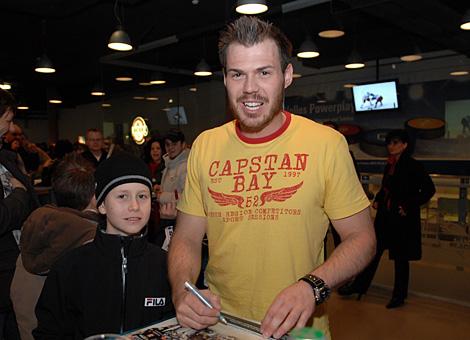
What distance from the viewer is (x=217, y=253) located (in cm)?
134

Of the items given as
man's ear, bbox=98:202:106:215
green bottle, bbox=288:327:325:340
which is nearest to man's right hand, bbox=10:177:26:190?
man's ear, bbox=98:202:106:215

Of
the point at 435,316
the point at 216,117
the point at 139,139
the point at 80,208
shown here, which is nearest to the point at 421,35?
the point at 435,316

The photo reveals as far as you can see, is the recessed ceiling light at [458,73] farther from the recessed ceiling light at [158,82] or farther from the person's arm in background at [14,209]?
the recessed ceiling light at [158,82]

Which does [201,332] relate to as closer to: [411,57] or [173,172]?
[173,172]

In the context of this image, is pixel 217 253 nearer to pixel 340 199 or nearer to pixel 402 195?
pixel 340 199

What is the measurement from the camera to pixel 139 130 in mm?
10414

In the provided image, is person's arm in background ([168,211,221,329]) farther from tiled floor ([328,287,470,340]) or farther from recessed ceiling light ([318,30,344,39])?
recessed ceiling light ([318,30,344,39])

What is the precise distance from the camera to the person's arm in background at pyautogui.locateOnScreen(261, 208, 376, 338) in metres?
0.93

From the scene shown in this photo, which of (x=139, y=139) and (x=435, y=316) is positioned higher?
(x=139, y=139)

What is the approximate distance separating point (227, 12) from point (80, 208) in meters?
4.77

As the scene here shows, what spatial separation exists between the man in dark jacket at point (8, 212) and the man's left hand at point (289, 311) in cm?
130

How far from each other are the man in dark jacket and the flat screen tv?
5.01 m

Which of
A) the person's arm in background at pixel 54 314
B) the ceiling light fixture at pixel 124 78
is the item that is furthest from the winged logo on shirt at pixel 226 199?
the ceiling light fixture at pixel 124 78

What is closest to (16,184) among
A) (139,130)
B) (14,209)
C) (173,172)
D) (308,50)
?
(14,209)
